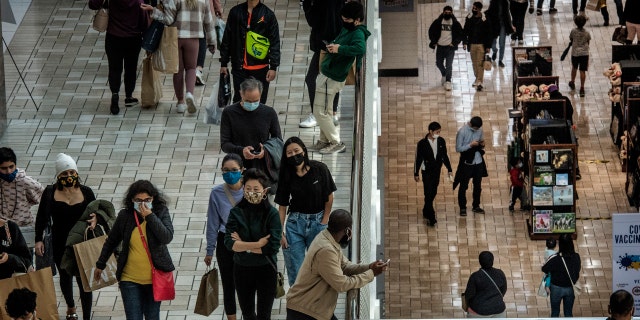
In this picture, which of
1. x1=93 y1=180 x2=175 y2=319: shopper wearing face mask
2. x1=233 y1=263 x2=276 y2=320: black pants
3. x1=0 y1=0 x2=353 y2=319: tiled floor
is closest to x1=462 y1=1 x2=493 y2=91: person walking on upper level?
x1=0 y1=0 x2=353 y2=319: tiled floor

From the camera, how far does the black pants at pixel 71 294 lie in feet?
30.2

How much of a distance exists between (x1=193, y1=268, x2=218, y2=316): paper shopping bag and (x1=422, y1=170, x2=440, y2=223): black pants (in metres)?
Result: 9.06

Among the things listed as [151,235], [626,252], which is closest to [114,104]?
[151,235]

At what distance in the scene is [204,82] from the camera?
13773 millimetres

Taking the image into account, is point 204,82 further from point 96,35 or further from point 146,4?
point 96,35

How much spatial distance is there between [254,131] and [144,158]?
2763 mm

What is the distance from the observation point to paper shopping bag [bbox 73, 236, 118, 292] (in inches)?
349

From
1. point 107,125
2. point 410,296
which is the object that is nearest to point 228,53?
point 107,125

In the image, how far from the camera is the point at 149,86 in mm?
12992

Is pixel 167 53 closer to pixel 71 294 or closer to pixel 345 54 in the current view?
pixel 345 54

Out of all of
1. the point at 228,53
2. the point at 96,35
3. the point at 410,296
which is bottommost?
the point at 410,296

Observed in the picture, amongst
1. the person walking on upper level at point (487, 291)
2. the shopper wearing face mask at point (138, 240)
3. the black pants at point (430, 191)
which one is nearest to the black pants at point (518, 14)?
the black pants at point (430, 191)

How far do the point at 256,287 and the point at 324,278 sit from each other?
1.27 m

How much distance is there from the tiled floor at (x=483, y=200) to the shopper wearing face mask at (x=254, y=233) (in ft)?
26.1
